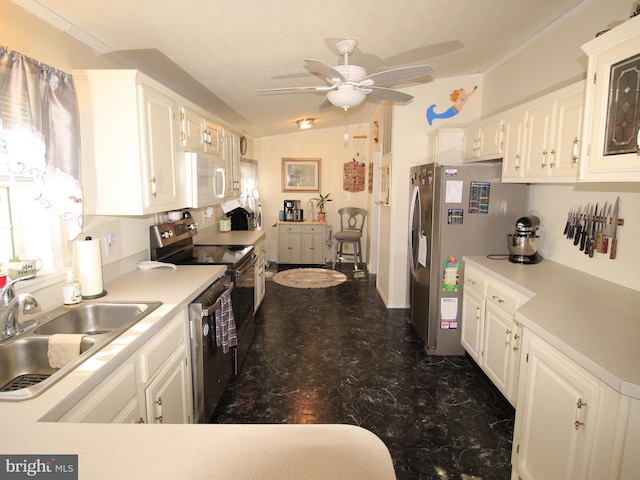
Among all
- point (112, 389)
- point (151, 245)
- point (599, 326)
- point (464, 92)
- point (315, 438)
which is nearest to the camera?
point (315, 438)

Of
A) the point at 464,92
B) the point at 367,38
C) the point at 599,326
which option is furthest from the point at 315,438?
the point at 464,92

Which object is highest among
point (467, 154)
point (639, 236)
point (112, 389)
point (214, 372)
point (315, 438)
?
point (467, 154)

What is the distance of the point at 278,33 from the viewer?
2371 millimetres

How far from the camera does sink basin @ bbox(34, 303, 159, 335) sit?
69.5 inches

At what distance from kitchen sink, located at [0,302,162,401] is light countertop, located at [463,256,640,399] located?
177cm

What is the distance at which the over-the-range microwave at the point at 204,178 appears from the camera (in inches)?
105

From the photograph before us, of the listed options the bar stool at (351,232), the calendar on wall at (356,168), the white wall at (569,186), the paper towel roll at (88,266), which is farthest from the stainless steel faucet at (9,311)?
the calendar on wall at (356,168)

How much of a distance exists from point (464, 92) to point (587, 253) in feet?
7.74

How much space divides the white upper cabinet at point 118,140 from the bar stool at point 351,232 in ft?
14.4

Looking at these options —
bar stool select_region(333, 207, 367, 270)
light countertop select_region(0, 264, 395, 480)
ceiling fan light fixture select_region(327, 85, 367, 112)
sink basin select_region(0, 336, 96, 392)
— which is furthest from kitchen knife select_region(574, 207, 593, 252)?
bar stool select_region(333, 207, 367, 270)

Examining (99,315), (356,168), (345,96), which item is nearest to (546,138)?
(345,96)

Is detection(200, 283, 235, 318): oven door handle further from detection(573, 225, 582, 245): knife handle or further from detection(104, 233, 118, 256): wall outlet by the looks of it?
detection(573, 225, 582, 245): knife handle

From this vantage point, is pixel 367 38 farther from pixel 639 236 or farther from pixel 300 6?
pixel 639 236

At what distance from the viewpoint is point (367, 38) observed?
260 cm
